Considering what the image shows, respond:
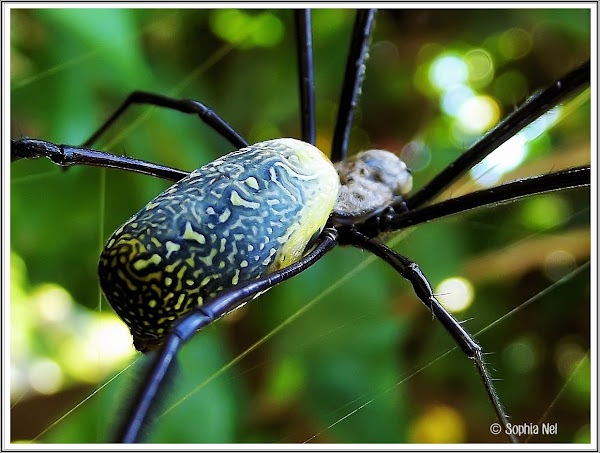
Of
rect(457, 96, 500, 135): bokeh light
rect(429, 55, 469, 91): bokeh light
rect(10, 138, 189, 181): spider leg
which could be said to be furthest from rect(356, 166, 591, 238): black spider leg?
rect(429, 55, 469, 91): bokeh light

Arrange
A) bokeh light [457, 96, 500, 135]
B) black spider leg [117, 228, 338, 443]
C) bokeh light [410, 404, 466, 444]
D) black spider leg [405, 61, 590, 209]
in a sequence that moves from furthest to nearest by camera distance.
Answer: bokeh light [457, 96, 500, 135] < bokeh light [410, 404, 466, 444] < black spider leg [405, 61, 590, 209] < black spider leg [117, 228, 338, 443]

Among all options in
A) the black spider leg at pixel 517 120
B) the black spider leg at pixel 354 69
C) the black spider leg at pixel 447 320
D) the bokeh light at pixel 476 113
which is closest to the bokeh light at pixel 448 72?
the bokeh light at pixel 476 113

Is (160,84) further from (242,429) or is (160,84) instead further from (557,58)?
(557,58)

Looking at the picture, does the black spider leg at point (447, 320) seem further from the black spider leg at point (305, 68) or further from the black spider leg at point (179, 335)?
the black spider leg at point (305, 68)

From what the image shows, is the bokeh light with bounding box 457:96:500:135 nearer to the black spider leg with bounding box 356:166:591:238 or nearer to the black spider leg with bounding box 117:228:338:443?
the black spider leg with bounding box 356:166:591:238

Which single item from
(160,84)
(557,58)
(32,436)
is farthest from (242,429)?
(557,58)

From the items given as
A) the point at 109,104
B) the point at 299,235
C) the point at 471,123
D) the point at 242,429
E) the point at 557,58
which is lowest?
the point at 242,429
